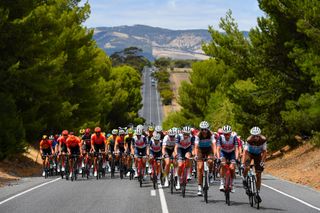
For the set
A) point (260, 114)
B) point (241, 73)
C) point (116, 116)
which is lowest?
point (116, 116)

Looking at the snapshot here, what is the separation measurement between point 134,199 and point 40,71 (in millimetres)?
18554

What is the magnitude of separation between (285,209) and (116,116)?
6386 centimetres

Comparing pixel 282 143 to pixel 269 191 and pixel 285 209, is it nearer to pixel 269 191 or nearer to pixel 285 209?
pixel 269 191

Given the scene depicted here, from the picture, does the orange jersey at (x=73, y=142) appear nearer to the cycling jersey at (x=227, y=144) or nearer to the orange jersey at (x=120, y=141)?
the orange jersey at (x=120, y=141)

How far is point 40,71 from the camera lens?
1291 inches

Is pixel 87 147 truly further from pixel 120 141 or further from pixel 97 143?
pixel 120 141

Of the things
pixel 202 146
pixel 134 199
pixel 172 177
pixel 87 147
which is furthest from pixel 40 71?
pixel 202 146

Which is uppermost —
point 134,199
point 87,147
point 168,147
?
point 168,147

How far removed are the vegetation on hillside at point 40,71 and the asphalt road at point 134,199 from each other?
29.9 feet

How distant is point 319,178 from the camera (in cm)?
2383

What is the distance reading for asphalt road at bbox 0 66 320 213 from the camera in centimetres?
1378

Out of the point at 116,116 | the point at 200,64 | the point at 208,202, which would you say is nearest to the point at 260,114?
the point at 208,202

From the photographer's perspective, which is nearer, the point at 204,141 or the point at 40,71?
the point at 204,141

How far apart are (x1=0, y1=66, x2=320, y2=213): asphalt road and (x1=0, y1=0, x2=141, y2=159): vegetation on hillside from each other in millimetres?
9107
